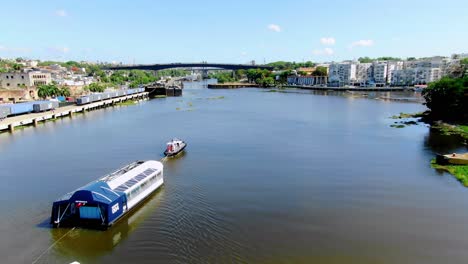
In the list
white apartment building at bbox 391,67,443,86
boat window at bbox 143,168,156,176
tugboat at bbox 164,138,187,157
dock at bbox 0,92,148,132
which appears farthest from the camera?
white apartment building at bbox 391,67,443,86

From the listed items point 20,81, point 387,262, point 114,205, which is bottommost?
point 387,262

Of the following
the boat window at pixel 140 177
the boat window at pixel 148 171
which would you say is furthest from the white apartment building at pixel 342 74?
the boat window at pixel 140 177

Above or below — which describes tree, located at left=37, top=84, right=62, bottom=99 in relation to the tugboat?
above

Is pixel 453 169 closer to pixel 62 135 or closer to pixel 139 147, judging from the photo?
pixel 139 147

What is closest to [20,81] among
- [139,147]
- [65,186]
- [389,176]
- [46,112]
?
[46,112]

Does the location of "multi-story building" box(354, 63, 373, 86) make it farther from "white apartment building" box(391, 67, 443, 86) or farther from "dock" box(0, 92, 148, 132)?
"dock" box(0, 92, 148, 132)

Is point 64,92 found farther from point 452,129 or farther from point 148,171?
point 452,129

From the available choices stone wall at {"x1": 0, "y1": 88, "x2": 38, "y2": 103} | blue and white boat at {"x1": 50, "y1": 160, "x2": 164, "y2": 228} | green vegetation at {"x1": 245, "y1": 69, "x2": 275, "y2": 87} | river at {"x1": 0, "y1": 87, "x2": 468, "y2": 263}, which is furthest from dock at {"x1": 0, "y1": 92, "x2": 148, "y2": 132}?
green vegetation at {"x1": 245, "y1": 69, "x2": 275, "y2": 87}
